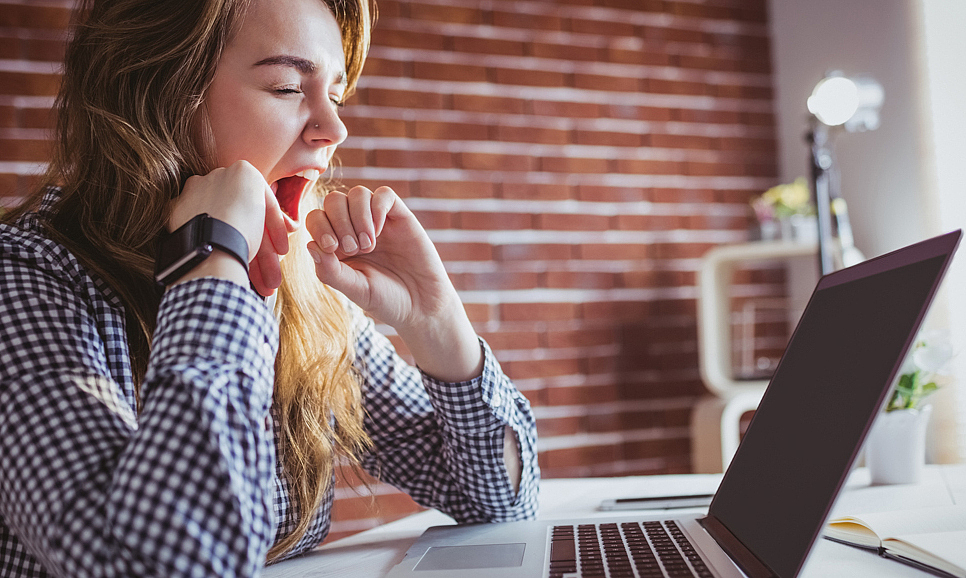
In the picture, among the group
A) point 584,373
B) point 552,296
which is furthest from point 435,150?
point 584,373

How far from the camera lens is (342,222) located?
36.2 inches

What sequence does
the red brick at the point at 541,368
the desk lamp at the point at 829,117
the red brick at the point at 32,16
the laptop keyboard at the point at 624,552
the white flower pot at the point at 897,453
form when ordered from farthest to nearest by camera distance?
the red brick at the point at 541,368 < the desk lamp at the point at 829,117 < the red brick at the point at 32,16 < the white flower pot at the point at 897,453 < the laptop keyboard at the point at 624,552

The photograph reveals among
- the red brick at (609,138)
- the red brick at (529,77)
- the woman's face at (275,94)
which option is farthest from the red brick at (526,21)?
the woman's face at (275,94)

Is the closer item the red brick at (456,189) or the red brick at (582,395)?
the red brick at (456,189)

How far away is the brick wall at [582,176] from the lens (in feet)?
8.09

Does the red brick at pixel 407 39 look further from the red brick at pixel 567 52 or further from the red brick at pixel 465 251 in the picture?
the red brick at pixel 465 251

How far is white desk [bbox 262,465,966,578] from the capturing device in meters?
0.78

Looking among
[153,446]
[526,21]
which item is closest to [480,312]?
[526,21]

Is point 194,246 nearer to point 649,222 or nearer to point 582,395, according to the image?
point 582,395

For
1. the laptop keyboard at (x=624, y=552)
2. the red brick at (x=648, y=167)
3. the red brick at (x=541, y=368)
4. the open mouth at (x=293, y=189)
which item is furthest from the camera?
the red brick at (x=648, y=167)

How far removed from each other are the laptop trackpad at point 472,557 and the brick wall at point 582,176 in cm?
150

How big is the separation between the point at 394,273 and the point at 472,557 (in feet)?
1.19

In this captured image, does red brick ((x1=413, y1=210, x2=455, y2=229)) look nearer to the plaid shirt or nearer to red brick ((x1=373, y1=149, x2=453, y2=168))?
red brick ((x1=373, y1=149, x2=453, y2=168))

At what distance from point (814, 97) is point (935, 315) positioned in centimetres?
72
